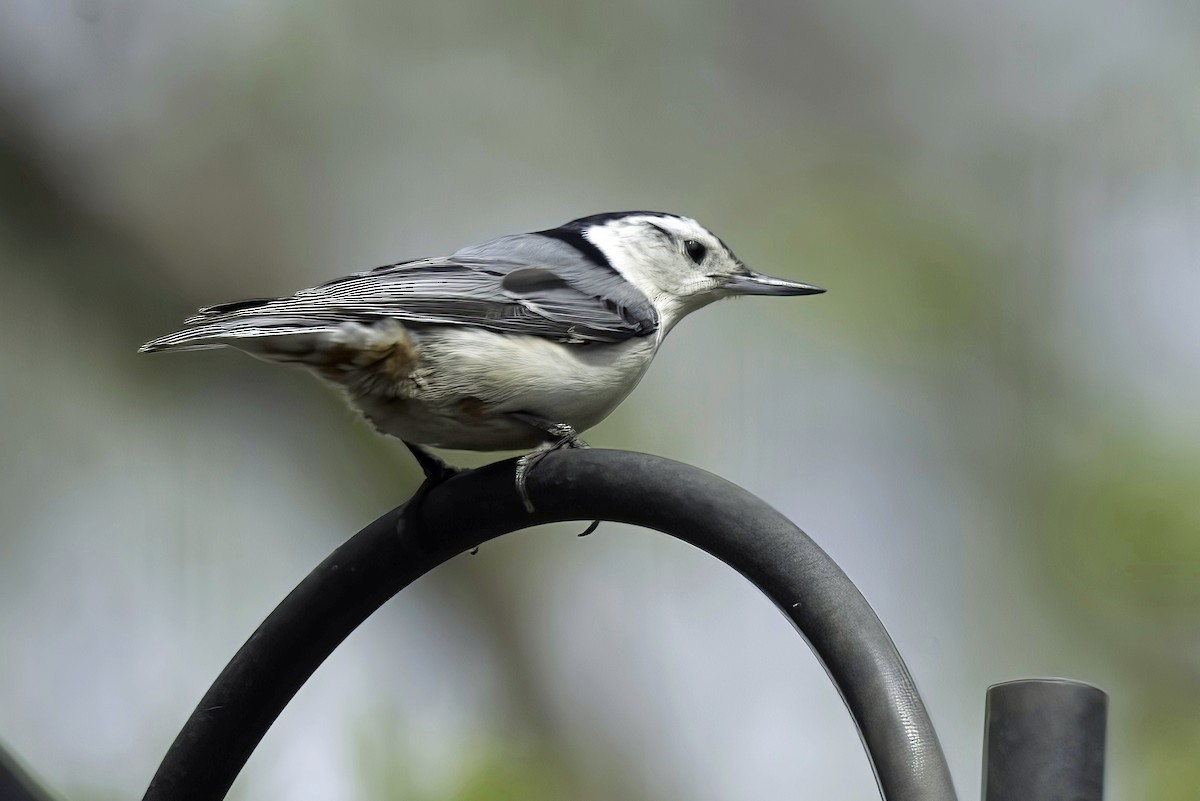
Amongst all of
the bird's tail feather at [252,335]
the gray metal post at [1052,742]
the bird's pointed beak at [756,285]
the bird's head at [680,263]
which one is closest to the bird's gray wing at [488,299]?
the bird's tail feather at [252,335]

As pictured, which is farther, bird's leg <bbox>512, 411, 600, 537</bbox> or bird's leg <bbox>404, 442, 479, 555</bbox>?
bird's leg <bbox>404, 442, 479, 555</bbox>

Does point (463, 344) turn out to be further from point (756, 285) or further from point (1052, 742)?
point (1052, 742)

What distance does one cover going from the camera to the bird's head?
2.50 meters

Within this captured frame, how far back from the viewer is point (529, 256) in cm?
235

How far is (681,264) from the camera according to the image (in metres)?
2.54

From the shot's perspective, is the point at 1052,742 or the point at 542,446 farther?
the point at 542,446

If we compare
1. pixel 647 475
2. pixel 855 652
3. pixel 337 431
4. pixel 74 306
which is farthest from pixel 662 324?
pixel 74 306

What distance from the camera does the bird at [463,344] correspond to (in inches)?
74.9

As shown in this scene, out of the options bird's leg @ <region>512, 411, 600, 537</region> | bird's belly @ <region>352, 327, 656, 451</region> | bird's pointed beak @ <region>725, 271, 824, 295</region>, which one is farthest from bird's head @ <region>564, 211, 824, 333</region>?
bird's leg @ <region>512, 411, 600, 537</region>

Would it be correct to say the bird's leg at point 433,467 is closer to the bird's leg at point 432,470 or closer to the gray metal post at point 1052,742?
the bird's leg at point 432,470

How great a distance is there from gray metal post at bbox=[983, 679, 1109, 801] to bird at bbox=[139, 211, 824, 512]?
2.39 feet

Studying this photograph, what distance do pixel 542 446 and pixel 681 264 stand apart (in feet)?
2.65

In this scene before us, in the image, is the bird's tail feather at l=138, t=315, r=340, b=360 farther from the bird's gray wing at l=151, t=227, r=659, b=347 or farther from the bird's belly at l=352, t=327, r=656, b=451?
the bird's belly at l=352, t=327, r=656, b=451

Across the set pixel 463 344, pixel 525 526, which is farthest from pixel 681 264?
pixel 525 526
